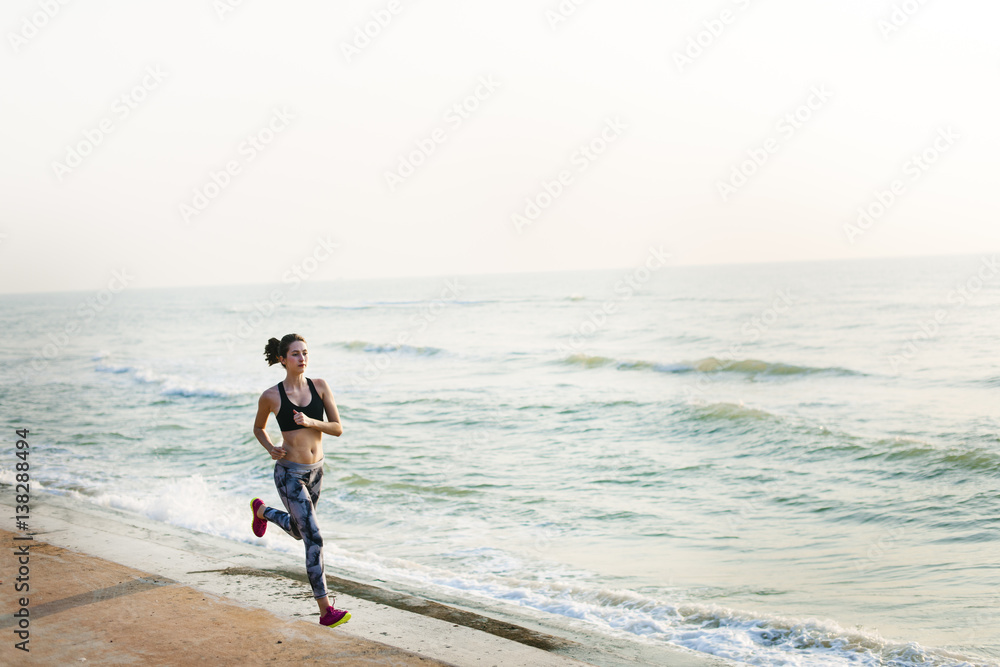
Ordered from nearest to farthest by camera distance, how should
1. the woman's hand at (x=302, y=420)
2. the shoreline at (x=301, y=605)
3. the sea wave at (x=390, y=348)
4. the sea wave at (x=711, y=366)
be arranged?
the woman's hand at (x=302, y=420) < the shoreline at (x=301, y=605) < the sea wave at (x=711, y=366) < the sea wave at (x=390, y=348)

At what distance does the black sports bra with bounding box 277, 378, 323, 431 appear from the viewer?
4.66 metres

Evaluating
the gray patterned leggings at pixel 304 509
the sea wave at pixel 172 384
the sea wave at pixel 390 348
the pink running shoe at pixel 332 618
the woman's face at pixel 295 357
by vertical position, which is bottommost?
the pink running shoe at pixel 332 618

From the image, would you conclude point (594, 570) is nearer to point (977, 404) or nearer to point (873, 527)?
point (873, 527)

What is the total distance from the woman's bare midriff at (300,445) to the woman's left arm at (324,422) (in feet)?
0.25

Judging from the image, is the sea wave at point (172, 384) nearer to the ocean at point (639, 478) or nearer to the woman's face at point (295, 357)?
the ocean at point (639, 478)

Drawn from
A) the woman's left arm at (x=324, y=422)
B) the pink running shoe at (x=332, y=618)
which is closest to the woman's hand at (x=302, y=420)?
the woman's left arm at (x=324, y=422)

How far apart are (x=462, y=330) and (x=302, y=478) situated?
137ft

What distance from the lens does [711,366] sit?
26500mm

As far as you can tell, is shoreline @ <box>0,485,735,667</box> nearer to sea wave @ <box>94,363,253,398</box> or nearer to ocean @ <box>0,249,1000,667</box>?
ocean @ <box>0,249,1000,667</box>

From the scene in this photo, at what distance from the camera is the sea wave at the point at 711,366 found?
2453 centimetres

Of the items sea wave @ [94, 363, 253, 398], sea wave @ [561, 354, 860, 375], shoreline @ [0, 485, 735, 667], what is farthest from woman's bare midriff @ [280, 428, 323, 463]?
sea wave @ [561, 354, 860, 375]

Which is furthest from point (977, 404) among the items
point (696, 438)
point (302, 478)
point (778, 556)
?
point (302, 478)

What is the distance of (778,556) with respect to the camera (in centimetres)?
821

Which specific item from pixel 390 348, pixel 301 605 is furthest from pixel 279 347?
pixel 390 348
